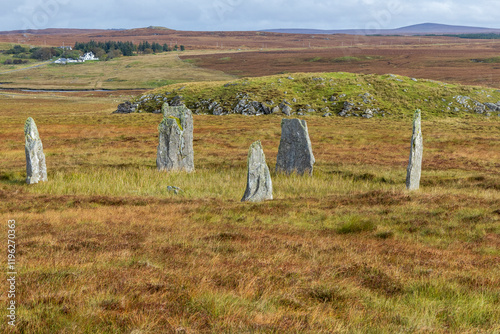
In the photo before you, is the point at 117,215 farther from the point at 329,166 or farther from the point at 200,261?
the point at 329,166

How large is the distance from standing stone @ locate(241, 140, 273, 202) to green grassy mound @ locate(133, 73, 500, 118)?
46958 mm

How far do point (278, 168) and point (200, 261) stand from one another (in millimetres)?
18854

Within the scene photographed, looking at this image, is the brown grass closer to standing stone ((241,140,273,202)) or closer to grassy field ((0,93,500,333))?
grassy field ((0,93,500,333))

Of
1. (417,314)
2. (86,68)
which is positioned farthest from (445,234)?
(86,68)

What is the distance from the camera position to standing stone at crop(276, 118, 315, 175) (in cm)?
2673

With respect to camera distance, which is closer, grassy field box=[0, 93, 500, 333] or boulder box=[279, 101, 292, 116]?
grassy field box=[0, 93, 500, 333]

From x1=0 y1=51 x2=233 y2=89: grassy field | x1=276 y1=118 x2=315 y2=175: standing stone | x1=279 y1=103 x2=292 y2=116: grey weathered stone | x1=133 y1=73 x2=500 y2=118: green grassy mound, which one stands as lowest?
x1=276 y1=118 x2=315 y2=175: standing stone

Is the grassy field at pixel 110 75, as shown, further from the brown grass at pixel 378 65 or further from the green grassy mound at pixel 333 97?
the green grassy mound at pixel 333 97

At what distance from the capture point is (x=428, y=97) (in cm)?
7144

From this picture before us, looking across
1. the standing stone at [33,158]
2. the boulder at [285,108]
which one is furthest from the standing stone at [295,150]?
the boulder at [285,108]

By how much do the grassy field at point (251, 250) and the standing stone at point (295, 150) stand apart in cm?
104

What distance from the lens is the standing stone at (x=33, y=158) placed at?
22.9m

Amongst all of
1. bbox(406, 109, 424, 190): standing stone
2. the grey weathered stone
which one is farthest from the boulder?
bbox(406, 109, 424, 190): standing stone

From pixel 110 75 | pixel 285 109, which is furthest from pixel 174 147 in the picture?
pixel 110 75
